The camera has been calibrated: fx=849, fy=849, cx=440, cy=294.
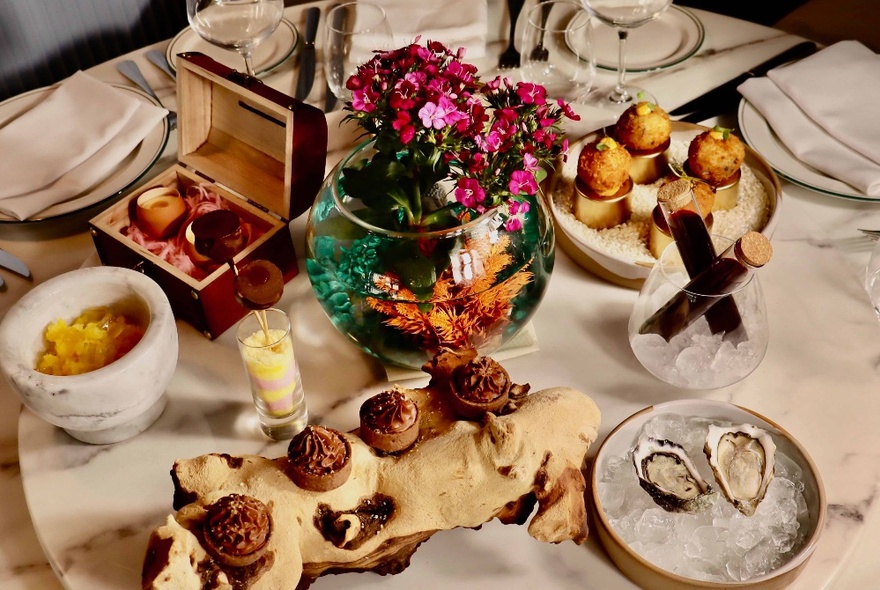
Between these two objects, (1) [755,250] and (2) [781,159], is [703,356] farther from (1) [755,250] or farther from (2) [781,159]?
(2) [781,159]

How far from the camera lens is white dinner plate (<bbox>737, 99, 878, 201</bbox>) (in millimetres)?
1255

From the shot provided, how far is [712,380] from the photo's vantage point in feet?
3.35

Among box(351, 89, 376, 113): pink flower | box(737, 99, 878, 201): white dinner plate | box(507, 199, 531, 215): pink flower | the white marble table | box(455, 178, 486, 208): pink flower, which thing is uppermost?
box(351, 89, 376, 113): pink flower

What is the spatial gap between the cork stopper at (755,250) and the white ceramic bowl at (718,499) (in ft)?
0.56

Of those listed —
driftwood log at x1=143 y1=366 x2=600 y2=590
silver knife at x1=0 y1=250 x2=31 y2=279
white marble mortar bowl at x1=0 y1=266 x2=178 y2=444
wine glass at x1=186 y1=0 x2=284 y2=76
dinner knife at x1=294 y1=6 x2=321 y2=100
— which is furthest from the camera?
dinner knife at x1=294 y1=6 x2=321 y2=100

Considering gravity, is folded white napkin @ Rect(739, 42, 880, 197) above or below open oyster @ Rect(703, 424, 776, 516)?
above

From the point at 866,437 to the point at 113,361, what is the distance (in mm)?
872

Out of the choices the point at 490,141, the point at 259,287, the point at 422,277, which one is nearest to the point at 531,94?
the point at 490,141

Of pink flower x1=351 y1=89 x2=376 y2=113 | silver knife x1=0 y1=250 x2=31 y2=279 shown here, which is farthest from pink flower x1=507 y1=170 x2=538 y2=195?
silver knife x1=0 y1=250 x2=31 y2=279

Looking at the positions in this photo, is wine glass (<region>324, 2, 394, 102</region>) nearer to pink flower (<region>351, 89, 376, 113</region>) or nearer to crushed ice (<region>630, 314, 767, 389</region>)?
pink flower (<region>351, 89, 376, 113</region>)

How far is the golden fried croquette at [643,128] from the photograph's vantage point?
1.22 metres

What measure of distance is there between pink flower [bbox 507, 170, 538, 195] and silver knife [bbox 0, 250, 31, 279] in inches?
29.2

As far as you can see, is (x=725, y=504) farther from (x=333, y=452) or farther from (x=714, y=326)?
(x=333, y=452)

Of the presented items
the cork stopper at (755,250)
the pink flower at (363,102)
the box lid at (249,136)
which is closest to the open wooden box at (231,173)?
the box lid at (249,136)
